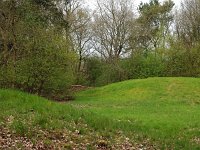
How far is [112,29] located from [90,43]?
5606mm

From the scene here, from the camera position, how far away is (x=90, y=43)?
66188 mm

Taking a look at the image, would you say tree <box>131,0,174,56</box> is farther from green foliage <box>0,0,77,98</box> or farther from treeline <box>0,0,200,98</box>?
green foliage <box>0,0,77,98</box>

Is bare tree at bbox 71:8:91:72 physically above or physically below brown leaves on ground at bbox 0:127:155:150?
above

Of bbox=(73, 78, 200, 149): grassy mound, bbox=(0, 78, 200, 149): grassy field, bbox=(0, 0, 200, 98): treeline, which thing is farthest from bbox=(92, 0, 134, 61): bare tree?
bbox=(0, 78, 200, 149): grassy field

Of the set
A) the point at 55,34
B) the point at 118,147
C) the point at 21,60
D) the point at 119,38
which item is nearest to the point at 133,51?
the point at 119,38

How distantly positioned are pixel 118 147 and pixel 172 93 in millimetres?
25320

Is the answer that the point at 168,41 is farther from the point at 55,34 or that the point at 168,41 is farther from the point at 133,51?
the point at 55,34

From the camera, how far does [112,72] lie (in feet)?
194

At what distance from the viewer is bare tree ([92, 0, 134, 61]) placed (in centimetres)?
6212

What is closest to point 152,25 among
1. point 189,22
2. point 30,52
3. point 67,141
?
point 189,22

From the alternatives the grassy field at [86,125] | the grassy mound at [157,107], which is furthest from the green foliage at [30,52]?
the grassy field at [86,125]

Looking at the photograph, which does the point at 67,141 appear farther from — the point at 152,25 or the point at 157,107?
the point at 152,25

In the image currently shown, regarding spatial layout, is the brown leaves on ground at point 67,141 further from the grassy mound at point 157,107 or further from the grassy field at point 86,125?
the grassy mound at point 157,107

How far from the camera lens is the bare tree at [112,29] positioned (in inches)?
2446
